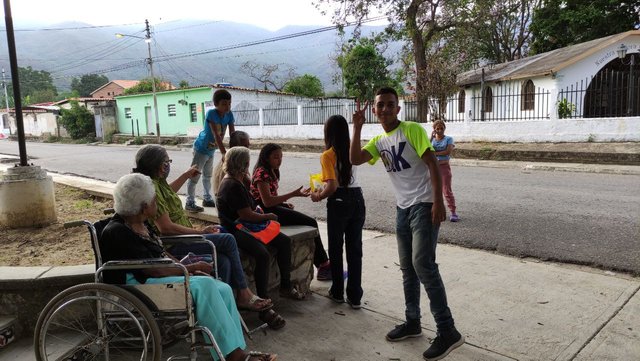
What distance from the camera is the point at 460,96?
28.2m

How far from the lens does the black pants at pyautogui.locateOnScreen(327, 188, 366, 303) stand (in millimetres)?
3863

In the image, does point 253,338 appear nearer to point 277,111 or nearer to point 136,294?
point 136,294

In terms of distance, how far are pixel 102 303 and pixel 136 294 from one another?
0.77 ft

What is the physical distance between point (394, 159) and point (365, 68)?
28768 mm

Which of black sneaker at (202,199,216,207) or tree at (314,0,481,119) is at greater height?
tree at (314,0,481,119)

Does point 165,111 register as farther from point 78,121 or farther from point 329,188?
point 329,188

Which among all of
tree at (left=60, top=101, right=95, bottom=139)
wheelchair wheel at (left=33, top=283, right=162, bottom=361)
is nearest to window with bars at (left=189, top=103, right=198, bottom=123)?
tree at (left=60, top=101, right=95, bottom=139)

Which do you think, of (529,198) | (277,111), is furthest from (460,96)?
(529,198)

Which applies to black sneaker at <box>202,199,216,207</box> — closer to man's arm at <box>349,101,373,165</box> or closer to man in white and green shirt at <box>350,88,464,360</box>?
man's arm at <box>349,101,373,165</box>

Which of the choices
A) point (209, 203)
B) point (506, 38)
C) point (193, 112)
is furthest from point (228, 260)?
point (506, 38)

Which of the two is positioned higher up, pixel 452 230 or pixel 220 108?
pixel 220 108

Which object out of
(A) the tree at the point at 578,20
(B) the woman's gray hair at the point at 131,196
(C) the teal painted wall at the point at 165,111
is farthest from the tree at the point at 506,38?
(B) the woman's gray hair at the point at 131,196

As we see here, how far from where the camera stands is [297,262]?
4.22 m

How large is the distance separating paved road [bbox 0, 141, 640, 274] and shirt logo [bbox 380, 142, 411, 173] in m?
2.80
